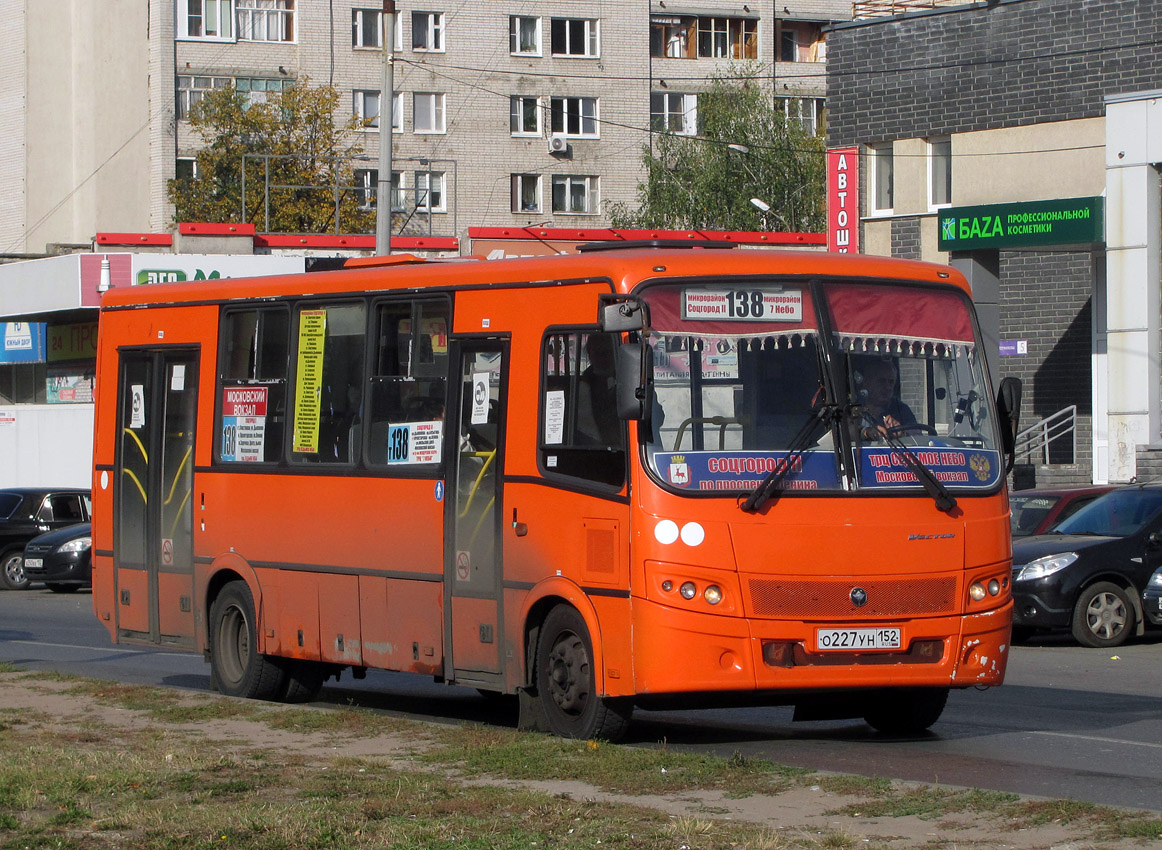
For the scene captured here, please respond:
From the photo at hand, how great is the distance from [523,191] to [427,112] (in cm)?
447

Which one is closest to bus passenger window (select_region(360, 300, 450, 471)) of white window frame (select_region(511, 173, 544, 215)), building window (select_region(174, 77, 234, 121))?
building window (select_region(174, 77, 234, 121))

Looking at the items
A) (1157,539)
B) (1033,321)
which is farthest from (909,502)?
(1033,321)

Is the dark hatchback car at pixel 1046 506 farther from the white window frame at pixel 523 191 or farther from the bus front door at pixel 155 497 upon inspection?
the white window frame at pixel 523 191

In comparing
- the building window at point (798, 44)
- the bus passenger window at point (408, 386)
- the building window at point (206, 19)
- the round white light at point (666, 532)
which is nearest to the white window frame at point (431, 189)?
the building window at point (206, 19)

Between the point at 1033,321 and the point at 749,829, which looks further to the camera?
the point at 1033,321

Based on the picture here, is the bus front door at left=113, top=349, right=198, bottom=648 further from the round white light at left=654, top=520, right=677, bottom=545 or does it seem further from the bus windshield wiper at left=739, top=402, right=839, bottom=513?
the bus windshield wiper at left=739, top=402, right=839, bottom=513

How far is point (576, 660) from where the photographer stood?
10.2 m

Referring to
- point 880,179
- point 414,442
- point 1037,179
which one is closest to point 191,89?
point 880,179

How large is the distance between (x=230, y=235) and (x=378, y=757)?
29.5m

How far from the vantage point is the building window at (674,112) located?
69.0 meters

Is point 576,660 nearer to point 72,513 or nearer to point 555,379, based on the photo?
point 555,379

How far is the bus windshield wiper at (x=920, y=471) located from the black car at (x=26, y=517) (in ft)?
74.0

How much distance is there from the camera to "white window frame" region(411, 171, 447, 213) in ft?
214

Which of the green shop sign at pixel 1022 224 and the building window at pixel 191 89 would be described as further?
A: the building window at pixel 191 89
